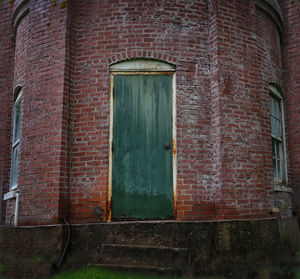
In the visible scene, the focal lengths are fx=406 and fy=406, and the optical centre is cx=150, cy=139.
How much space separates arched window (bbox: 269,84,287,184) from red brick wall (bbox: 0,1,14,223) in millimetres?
5810

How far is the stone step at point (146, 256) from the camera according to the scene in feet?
18.8

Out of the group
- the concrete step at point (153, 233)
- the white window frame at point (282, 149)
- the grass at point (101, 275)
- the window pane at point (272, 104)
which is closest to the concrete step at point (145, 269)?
the grass at point (101, 275)

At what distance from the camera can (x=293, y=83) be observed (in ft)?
30.3

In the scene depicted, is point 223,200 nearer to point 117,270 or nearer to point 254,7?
point 117,270

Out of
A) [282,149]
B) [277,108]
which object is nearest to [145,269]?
[282,149]

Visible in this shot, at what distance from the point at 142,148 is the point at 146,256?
1.99 metres

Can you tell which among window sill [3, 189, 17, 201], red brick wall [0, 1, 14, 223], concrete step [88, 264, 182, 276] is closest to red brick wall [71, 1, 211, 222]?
concrete step [88, 264, 182, 276]

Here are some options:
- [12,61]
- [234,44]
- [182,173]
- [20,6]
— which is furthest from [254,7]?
[12,61]

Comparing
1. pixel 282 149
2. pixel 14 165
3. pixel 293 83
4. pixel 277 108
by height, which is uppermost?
pixel 293 83

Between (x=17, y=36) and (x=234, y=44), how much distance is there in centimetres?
476

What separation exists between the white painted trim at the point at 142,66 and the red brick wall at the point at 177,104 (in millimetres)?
106

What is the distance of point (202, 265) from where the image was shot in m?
6.16

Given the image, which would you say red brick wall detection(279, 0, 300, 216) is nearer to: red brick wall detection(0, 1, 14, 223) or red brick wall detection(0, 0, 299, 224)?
red brick wall detection(0, 0, 299, 224)

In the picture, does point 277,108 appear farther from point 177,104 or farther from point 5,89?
point 5,89
